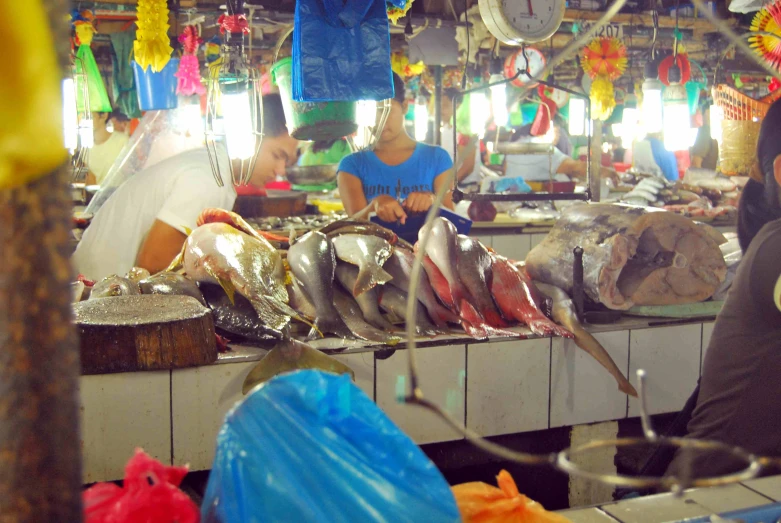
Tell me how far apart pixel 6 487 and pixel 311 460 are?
1.77ft

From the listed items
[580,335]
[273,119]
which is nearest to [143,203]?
[273,119]

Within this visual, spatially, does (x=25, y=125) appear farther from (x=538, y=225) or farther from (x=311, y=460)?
(x=538, y=225)

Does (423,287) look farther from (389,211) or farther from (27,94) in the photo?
(27,94)

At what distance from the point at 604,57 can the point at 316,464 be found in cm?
681

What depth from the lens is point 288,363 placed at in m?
2.78

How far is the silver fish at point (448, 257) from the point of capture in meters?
3.45

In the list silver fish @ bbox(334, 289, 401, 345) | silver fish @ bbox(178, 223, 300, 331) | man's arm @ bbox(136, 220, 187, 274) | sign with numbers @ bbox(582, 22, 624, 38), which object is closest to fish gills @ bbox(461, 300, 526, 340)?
silver fish @ bbox(334, 289, 401, 345)

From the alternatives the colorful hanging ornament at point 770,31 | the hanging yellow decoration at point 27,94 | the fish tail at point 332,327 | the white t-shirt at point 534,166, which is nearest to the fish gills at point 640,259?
the colorful hanging ornament at point 770,31

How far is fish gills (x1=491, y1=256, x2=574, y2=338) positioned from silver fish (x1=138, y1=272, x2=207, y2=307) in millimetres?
1345

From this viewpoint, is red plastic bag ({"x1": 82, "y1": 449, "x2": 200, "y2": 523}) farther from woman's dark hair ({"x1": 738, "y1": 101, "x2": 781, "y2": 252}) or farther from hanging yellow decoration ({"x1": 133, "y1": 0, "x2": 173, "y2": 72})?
hanging yellow decoration ({"x1": 133, "y1": 0, "x2": 173, "y2": 72})

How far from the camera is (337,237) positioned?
11.7 feet

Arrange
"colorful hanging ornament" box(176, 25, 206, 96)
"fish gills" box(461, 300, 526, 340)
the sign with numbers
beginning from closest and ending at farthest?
"fish gills" box(461, 300, 526, 340), "colorful hanging ornament" box(176, 25, 206, 96), the sign with numbers

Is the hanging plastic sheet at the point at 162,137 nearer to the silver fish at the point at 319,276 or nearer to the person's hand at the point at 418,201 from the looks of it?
the person's hand at the point at 418,201

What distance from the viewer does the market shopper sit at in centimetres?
241
